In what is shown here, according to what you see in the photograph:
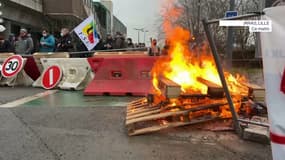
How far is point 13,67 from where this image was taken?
1373 centimetres

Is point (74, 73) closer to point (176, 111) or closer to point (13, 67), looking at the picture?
point (13, 67)

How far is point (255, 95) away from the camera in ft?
23.2

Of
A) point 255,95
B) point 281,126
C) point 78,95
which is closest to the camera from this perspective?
point 281,126

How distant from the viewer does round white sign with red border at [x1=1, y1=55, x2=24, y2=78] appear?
44.9 feet

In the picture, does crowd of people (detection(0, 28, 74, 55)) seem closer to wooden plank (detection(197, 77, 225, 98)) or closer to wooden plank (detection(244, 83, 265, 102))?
wooden plank (detection(197, 77, 225, 98))

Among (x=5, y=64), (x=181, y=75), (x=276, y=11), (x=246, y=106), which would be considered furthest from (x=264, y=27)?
(x=5, y=64)

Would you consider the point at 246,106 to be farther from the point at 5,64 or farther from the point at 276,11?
the point at 5,64

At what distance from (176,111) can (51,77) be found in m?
7.06

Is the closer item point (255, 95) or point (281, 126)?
point (281, 126)

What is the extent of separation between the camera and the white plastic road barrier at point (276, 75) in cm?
338

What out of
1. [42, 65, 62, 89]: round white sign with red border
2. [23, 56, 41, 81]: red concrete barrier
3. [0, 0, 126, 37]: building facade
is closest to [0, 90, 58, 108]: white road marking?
[42, 65, 62, 89]: round white sign with red border

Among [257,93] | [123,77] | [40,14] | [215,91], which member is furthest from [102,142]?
[40,14]

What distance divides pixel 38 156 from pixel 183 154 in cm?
175

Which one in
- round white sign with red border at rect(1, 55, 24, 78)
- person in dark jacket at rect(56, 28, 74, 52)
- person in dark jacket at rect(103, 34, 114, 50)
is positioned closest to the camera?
round white sign with red border at rect(1, 55, 24, 78)
